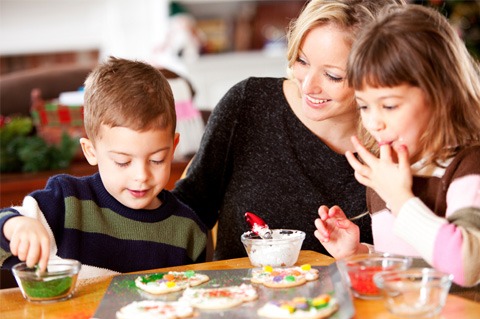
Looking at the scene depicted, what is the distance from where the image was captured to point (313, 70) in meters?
1.46

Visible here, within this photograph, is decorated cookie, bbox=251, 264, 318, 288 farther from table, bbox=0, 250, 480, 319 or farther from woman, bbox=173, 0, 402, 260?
woman, bbox=173, 0, 402, 260

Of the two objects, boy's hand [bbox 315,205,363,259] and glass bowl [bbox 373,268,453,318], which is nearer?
glass bowl [bbox 373,268,453,318]

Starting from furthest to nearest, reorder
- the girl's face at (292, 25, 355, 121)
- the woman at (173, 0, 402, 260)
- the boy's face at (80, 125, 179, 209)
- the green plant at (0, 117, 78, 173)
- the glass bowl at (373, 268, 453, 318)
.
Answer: the green plant at (0, 117, 78, 173) → the woman at (173, 0, 402, 260) → the girl's face at (292, 25, 355, 121) → the boy's face at (80, 125, 179, 209) → the glass bowl at (373, 268, 453, 318)

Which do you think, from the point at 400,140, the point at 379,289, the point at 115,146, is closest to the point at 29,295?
the point at 115,146

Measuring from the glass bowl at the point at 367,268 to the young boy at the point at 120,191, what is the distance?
468mm

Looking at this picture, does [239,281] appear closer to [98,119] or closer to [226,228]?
[98,119]

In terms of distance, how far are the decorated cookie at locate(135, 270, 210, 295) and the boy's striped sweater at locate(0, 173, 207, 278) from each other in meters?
0.24

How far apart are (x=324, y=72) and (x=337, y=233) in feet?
1.29

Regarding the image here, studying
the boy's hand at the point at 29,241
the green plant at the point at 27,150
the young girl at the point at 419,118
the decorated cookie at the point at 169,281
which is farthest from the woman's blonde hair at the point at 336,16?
the green plant at the point at 27,150

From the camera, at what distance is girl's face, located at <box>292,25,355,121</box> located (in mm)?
1438

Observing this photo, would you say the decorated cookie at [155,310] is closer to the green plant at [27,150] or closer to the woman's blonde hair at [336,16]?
the woman's blonde hair at [336,16]

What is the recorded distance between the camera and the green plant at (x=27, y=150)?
2.79 metres

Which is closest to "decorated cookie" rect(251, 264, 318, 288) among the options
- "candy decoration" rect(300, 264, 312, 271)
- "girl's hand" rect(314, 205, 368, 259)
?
"candy decoration" rect(300, 264, 312, 271)

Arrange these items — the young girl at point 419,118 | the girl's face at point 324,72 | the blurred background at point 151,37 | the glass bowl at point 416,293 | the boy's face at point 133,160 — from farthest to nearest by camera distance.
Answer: the blurred background at point 151,37 → the girl's face at point 324,72 → the boy's face at point 133,160 → the young girl at point 419,118 → the glass bowl at point 416,293
